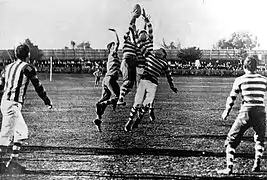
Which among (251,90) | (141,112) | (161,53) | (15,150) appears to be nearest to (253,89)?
(251,90)

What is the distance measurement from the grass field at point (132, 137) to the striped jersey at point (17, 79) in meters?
0.22

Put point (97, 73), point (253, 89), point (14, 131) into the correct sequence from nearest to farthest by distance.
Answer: point (253, 89) < point (14, 131) < point (97, 73)

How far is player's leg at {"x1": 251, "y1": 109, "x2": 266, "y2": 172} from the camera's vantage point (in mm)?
3145

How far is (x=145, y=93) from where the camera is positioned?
3561 millimetres

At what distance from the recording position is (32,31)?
3.55 m

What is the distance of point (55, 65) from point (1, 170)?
0.96 meters

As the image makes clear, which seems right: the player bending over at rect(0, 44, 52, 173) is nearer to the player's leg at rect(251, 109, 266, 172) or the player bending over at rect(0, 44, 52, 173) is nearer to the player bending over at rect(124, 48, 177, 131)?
the player bending over at rect(124, 48, 177, 131)

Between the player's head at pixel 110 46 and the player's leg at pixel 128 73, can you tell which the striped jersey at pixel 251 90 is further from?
the player's head at pixel 110 46

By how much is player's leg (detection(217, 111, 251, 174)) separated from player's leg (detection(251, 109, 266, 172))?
54 millimetres

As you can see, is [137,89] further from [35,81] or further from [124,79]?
[35,81]

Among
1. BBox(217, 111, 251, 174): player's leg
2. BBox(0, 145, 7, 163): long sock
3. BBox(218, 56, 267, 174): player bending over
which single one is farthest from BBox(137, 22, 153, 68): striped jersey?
BBox(0, 145, 7, 163): long sock

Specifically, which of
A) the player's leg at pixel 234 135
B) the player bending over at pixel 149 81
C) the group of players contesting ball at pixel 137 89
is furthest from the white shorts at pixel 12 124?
the player's leg at pixel 234 135

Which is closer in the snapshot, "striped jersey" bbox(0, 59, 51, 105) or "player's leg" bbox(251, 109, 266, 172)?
"player's leg" bbox(251, 109, 266, 172)

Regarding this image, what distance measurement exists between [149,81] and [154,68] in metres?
0.11
